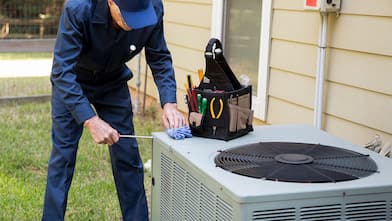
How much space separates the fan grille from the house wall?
895 millimetres

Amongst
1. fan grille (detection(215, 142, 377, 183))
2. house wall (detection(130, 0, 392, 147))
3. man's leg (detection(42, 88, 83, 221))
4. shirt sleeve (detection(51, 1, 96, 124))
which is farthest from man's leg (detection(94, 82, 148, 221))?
Answer: house wall (detection(130, 0, 392, 147))

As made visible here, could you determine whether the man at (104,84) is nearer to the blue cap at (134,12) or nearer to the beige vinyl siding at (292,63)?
the blue cap at (134,12)

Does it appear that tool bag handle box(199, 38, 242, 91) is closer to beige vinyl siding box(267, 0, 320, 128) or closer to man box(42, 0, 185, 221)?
man box(42, 0, 185, 221)

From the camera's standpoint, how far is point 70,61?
2.61m

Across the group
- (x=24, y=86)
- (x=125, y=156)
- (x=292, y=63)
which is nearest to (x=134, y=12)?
(x=125, y=156)

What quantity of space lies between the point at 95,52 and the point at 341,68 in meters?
1.42

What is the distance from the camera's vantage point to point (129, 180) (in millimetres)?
3109

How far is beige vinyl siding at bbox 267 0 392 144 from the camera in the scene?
124 inches

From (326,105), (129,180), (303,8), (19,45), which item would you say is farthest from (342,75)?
(19,45)

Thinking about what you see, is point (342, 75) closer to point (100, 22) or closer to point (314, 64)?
point (314, 64)

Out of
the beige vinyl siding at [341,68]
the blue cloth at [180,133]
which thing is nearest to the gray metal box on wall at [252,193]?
the blue cloth at [180,133]

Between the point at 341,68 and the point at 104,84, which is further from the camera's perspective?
the point at 341,68

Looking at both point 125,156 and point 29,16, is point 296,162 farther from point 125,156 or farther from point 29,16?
point 29,16

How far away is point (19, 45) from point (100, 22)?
4731 mm
